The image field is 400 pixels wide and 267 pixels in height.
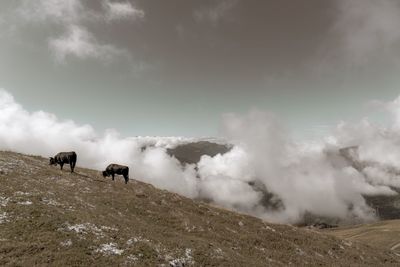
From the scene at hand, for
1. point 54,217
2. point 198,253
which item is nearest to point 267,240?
point 198,253

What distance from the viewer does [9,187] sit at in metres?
36.1

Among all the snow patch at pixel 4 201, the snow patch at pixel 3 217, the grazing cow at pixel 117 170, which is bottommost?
the snow patch at pixel 3 217

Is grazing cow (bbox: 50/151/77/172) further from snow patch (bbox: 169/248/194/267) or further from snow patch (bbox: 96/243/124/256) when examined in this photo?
snow patch (bbox: 169/248/194/267)

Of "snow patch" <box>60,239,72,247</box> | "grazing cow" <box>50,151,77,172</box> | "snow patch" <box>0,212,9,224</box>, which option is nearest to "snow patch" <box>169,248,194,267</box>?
"snow patch" <box>60,239,72,247</box>

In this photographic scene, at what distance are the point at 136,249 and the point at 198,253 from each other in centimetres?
691

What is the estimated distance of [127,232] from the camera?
106 ft

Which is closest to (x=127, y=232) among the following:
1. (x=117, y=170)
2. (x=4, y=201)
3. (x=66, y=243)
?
(x=66, y=243)

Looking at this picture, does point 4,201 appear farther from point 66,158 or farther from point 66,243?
point 66,158

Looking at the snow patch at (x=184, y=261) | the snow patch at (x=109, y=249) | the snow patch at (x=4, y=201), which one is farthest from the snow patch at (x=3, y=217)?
the snow patch at (x=184, y=261)

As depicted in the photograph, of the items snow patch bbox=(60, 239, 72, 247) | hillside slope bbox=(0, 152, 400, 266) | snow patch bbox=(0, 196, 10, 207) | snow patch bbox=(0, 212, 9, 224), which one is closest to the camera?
hillside slope bbox=(0, 152, 400, 266)

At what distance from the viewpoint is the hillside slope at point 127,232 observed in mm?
26312

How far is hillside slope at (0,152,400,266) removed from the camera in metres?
26.3

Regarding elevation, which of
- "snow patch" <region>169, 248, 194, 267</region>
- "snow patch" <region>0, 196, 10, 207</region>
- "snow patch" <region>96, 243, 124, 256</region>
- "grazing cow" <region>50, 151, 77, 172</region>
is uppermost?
"grazing cow" <region>50, 151, 77, 172</region>

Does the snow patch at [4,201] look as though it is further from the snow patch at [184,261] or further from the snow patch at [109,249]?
the snow patch at [184,261]
